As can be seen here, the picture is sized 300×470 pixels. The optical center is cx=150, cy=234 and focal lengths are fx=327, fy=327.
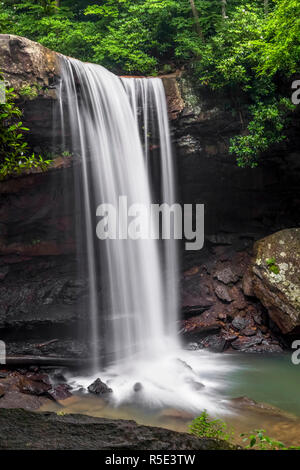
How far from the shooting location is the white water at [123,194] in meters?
8.10

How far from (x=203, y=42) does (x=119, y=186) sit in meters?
5.92

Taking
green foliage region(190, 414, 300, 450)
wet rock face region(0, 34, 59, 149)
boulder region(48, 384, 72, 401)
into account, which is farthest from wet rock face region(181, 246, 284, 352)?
wet rock face region(0, 34, 59, 149)

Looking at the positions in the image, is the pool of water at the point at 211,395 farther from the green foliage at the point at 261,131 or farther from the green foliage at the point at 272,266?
the green foliage at the point at 261,131

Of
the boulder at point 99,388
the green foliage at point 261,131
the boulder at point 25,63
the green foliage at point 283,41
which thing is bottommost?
the boulder at point 99,388

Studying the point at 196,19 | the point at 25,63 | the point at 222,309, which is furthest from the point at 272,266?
the point at 196,19

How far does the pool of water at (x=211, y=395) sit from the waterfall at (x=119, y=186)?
123 centimetres

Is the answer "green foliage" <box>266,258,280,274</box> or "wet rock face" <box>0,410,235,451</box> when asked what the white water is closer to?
"green foliage" <box>266,258,280,274</box>

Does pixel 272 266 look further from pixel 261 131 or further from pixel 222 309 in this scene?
pixel 261 131

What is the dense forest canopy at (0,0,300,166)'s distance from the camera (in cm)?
899

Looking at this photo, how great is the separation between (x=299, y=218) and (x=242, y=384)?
6.21 metres

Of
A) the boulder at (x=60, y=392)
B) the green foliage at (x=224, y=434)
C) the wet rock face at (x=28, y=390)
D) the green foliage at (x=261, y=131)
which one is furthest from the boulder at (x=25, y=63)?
→ the green foliage at (x=224, y=434)

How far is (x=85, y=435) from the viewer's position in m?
2.62

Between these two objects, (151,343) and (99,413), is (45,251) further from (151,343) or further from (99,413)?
(99,413)
